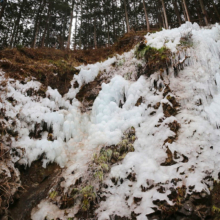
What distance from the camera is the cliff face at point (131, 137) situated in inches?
155

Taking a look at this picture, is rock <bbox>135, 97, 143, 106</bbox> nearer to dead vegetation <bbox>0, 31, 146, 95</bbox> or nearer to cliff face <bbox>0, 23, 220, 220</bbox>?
cliff face <bbox>0, 23, 220, 220</bbox>

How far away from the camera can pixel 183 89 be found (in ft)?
19.1

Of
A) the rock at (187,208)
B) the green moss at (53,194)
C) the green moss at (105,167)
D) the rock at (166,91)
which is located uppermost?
the rock at (166,91)

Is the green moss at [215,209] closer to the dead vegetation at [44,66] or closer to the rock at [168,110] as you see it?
the rock at [168,110]

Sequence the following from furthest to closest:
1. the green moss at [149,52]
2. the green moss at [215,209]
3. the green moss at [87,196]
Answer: the green moss at [149,52] < the green moss at [87,196] < the green moss at [215,209]

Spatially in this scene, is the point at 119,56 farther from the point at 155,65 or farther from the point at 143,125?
the point at 143,125

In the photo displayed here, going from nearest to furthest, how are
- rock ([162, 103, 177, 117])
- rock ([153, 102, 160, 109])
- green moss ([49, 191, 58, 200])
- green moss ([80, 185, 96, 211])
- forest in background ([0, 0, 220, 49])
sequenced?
green moss ([80, 185, 96, 211]), green moss ([49, 191, 58, 200]), rock ([162, 103, 177, 117]), rock ([153, 102, 160, 109]), forest in background ([0, 0, 220, 49])

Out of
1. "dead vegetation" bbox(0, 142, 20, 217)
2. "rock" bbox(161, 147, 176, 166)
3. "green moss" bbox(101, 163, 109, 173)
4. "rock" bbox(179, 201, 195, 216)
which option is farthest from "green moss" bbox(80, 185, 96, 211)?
"rock" bbox(179, 201, 195, 216)

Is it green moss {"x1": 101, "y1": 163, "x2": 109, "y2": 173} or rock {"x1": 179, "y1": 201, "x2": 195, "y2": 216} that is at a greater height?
green moss {"x1": 101, "y1": 163, "x2": 109, "y2": 173}

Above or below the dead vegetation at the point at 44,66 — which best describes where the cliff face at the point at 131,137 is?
below

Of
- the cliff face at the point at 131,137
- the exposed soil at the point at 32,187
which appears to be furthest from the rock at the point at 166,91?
the exposed soil at the point at 32,187

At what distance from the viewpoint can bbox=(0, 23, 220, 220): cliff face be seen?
395 cm

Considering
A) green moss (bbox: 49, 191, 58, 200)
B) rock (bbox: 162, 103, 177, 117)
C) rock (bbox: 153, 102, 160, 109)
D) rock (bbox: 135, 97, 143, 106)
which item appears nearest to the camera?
green moss (bbox: 49, 191, 58, 200)

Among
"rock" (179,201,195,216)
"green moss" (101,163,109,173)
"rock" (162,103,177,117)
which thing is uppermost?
"rock" (162,103,177,117)
